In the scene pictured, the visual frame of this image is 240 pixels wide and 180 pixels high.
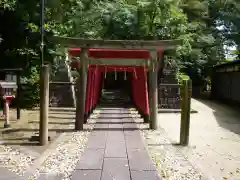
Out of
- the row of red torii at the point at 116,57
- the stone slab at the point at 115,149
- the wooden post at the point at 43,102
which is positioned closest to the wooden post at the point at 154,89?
the row of red torii at the point at 116,57

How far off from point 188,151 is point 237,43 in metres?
17.3

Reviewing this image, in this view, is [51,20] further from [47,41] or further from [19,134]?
[19,134]

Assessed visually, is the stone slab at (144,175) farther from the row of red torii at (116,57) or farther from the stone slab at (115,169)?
the row of red torii at (116,57)

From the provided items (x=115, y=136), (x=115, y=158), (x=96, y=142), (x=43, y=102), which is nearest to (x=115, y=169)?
(x=115, y=158)

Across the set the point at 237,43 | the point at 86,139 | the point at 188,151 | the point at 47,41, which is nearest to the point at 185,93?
the point at 188,151

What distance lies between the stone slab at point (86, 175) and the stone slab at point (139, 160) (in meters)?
0.55

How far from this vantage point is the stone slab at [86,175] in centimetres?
402

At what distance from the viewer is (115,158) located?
16.4 feet

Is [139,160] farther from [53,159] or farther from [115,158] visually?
[53,159]

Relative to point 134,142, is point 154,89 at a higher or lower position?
higher

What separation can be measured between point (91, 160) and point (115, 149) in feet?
2.81

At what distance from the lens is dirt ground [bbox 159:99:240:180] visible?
500cm

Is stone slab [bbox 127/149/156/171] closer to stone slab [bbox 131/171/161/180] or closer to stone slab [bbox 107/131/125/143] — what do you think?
stone slab [bbox 131/171/161/180]

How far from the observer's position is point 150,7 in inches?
525
